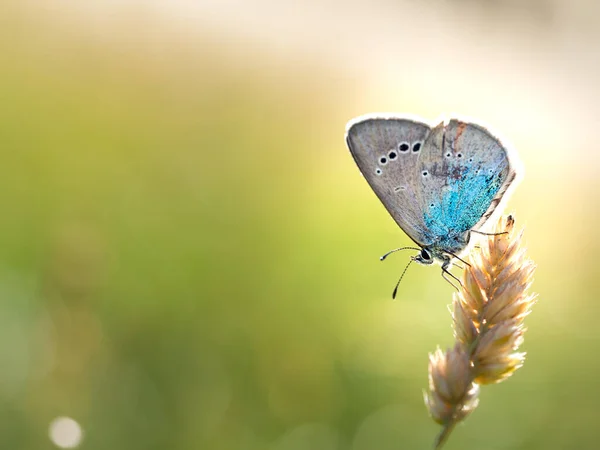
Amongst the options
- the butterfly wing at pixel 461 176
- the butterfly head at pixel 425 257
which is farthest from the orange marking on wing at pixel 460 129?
the butterfly head at pixel 425 257

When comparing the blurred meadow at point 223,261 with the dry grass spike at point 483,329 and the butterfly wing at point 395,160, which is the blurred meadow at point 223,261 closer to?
the butterfly wing at point 395,160

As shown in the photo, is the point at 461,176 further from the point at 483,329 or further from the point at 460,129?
the point at 483,329

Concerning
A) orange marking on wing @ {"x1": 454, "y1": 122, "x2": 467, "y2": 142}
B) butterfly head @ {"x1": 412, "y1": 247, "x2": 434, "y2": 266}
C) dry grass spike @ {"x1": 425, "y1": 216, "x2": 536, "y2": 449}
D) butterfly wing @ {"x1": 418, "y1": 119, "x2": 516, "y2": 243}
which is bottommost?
dry grass spike @ {"x1": 425, "y1": 216, "x2": 536, "y2": 449}

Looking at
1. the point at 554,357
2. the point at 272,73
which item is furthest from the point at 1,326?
the point at 272,73

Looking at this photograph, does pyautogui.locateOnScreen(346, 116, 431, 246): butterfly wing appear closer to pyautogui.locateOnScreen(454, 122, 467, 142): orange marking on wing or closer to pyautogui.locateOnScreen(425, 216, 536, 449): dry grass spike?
pyautogui.locateOnScreen(454, 122, 467, 142): orange marking on wing

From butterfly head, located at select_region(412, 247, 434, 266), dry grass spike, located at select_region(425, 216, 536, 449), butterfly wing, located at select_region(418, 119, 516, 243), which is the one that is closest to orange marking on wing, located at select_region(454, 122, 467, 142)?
butterfly wing, located at select_region(418, 119, 516, 243)
